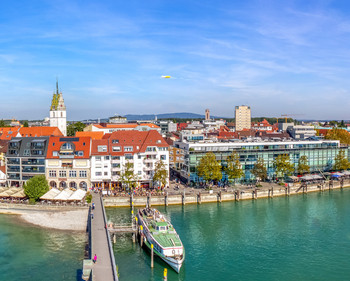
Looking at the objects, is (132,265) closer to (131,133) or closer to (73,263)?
(73,263)

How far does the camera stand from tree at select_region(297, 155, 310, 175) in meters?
84.8

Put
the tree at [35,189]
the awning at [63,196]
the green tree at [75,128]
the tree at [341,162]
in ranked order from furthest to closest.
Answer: the green tree at [75,128] → the tree at [341,162] → the tree at [35,189] → the awning at [63,196]

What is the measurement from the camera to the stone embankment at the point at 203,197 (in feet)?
223

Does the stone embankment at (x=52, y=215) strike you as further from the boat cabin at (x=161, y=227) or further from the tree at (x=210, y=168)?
the tree at (x=210, y=168)

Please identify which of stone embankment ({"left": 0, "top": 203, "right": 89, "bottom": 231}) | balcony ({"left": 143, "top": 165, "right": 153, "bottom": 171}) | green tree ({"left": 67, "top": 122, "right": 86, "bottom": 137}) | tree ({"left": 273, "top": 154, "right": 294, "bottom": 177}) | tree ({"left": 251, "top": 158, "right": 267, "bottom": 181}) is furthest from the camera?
green tree ({"left": 67, "top": 122, "right": 86, "bottom": 137})

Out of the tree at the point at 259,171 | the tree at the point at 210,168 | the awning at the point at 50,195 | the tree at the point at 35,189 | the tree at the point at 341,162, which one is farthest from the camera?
the tree at the point at 341,162

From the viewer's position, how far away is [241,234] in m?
53.7

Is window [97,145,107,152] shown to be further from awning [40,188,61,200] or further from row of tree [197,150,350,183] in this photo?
row of tree [197,150,350,183]

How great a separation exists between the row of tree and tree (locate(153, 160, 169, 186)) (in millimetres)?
7546

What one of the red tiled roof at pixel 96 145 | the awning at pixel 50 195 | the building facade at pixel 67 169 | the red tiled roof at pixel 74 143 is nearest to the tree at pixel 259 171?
the red tiled roof at pixel 96 145

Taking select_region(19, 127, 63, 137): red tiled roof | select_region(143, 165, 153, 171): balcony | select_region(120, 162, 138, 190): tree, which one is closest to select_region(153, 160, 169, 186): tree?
select_region(143, 165, 153, 171): balcony

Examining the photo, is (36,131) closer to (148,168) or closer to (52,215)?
(148,168)

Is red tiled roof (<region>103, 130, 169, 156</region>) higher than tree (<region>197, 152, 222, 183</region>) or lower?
higher

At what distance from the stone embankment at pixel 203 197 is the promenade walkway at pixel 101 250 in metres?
10.1
